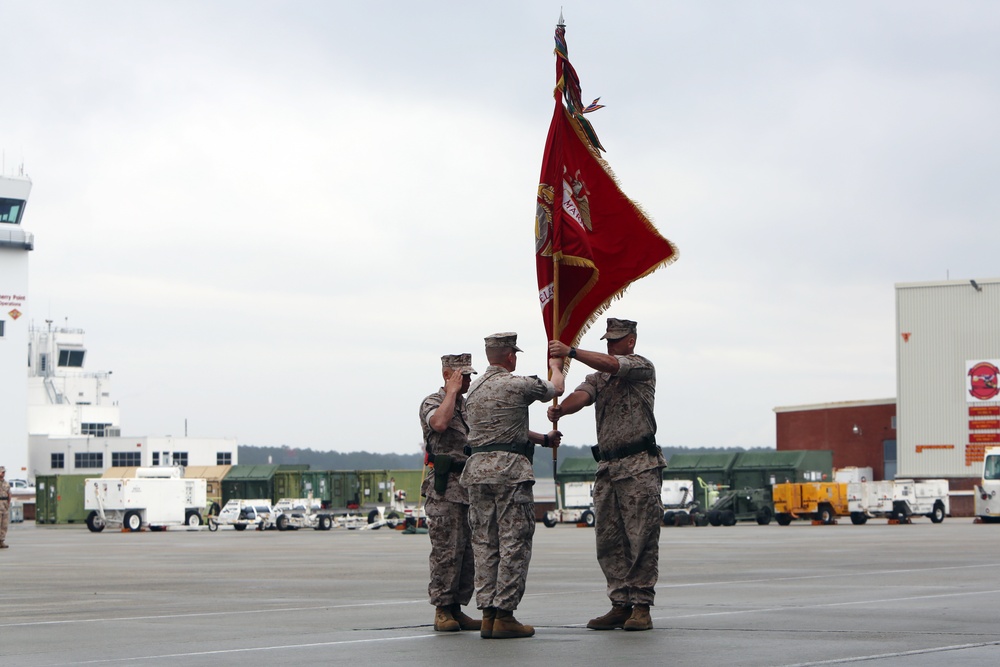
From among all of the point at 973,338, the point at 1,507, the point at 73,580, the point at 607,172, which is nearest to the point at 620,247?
the point at 607,172

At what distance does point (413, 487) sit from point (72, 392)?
50.0 meters

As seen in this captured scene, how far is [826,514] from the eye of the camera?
5328 cm

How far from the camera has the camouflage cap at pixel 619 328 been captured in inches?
434

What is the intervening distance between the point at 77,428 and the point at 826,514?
70.9 meters

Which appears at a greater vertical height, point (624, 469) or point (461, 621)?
point (624, 469)

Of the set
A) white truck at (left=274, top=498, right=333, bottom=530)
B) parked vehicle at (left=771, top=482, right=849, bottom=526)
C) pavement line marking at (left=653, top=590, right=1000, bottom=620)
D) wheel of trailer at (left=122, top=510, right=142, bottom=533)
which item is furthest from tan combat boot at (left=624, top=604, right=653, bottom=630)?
white truck at (left=274, top=498, right=333, bottom=530)

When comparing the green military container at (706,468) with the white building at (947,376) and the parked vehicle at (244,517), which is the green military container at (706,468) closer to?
the white building at (947,376)

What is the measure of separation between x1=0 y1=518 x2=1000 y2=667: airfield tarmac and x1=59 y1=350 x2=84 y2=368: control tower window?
91.3m

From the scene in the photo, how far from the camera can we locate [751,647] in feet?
29.9

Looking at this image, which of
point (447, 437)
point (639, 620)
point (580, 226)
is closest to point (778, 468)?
point (580, 226)

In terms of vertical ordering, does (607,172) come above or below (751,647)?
above

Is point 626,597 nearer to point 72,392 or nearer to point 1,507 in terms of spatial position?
point 1,507

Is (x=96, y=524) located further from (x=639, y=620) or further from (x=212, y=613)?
(x=639, y=620)

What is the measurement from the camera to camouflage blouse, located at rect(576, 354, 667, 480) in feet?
35.6
